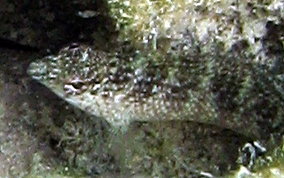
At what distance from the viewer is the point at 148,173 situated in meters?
1.64

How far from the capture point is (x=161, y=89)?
157 centimetres

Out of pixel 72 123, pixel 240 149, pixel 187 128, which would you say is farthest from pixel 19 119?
pixel 240 149

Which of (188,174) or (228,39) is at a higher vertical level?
(228,39)

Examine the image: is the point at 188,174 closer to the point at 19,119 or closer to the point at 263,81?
the point at 263,81

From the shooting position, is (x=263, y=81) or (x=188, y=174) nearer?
(x=263, y=81)

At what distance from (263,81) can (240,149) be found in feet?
0.55

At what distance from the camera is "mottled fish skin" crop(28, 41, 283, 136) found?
154 cm

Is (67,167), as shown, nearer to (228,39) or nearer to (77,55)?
(77,55)

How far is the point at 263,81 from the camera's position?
1526mm

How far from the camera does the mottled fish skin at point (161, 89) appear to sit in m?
1.54

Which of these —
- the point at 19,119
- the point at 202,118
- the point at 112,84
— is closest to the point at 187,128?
the point at 202,118

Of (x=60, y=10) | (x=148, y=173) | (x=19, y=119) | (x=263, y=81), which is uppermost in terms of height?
(x=60, y=10)

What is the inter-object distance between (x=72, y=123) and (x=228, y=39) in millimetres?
370

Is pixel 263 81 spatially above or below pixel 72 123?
above
